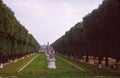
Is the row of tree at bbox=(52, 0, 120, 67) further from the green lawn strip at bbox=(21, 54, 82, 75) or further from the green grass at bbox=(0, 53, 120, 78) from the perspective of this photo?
the green lawn strip at bbox=(21, 54, 82, 75)

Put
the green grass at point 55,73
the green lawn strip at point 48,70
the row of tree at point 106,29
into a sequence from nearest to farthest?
1. the green grass at point 55,73
2. the row of tree at point 106,29
3. the green lawn strip at point 48,70

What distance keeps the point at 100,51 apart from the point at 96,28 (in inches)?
175

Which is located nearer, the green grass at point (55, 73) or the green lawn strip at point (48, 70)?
the green grass at point (55, 73)

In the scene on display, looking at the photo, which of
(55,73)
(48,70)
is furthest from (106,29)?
(48,70)

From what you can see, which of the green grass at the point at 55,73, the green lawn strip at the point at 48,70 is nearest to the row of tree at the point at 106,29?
the green grass at the point at 55,73

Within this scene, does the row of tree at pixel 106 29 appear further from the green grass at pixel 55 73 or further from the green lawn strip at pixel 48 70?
the green lawn strip at pixel 48 70

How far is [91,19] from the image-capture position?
238 ft

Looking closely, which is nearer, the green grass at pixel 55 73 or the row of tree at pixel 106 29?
the green grass at pixel 55 73

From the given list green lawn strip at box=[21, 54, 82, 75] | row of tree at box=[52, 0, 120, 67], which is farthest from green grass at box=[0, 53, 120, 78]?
row of tree at box=[52, 0, 120, 67]

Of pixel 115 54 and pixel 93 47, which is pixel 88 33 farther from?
pixel 115 54

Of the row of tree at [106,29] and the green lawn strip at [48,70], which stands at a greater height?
the row of tree at [106,29]

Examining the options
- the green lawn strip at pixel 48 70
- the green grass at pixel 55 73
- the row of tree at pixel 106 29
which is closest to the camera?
the green grass at pixel 55 73

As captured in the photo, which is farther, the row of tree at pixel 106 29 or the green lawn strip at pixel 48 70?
the green lawn strip at pixel 48 70

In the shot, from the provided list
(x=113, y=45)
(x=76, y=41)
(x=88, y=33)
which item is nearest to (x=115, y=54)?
(x=113, y=45)
